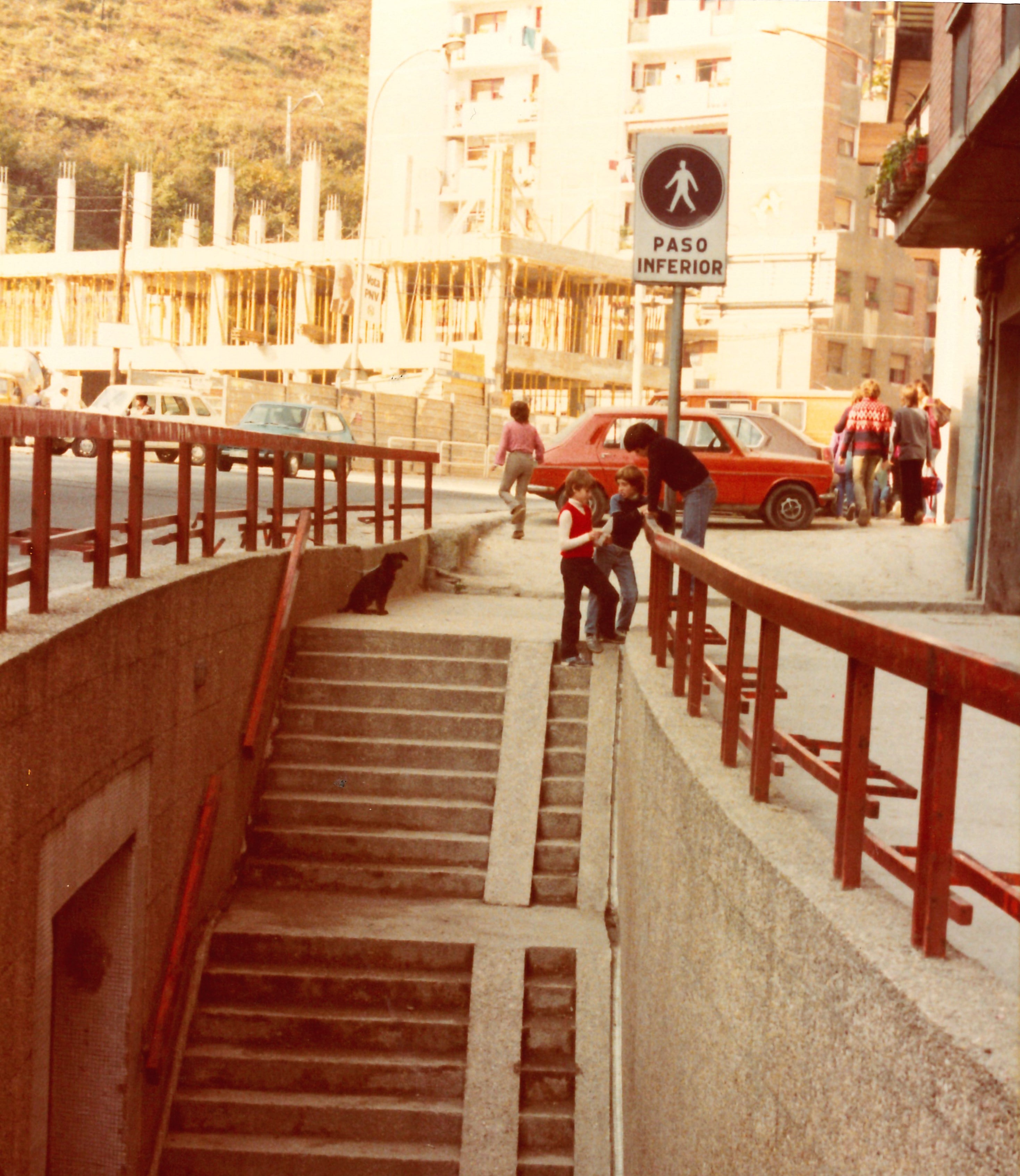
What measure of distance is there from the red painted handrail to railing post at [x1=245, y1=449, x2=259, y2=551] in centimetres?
195

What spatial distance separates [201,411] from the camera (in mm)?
33469

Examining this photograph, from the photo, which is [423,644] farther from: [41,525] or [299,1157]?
[41,525]

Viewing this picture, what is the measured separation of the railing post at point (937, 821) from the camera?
2758 millimetres

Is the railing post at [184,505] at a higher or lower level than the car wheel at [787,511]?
higher

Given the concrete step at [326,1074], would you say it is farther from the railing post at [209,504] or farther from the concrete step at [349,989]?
the railing post at [209,504]

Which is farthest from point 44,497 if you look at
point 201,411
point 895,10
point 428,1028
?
point 201,411

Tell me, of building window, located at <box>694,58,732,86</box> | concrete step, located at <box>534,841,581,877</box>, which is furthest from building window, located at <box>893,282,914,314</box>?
concrete step, located at <box>534,841,581,877</box>

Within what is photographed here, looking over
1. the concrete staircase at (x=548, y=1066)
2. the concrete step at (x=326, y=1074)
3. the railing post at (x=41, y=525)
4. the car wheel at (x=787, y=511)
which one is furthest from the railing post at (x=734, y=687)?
the car wheel at (x=787, y=511)

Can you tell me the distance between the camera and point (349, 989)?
345 inches

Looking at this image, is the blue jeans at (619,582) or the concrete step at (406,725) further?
the blue jeans at (619,582)

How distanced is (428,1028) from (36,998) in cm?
288

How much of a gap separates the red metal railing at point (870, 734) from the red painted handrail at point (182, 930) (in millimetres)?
4177

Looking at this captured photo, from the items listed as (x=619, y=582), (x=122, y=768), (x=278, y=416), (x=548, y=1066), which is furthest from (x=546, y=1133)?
(x=278, y=416)

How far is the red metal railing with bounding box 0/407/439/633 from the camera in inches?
226
